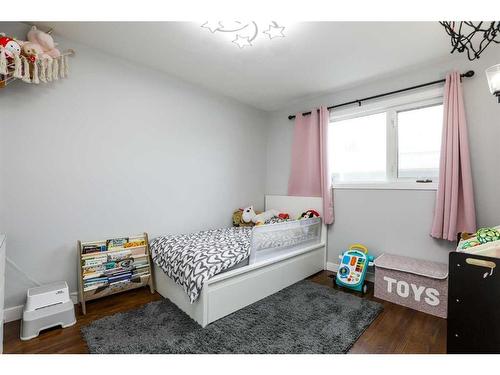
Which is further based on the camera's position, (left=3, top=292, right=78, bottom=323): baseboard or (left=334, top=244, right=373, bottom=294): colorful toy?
(left=334, top=244, right=373, bottom=294): colorful toy

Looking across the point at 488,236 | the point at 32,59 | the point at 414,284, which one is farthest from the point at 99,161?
the point at 414,284

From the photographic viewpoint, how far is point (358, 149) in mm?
3020

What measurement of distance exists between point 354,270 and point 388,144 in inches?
59.1

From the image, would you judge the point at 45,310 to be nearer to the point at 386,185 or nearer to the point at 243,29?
the point at 243,29

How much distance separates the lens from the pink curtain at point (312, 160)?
3094 millimetres

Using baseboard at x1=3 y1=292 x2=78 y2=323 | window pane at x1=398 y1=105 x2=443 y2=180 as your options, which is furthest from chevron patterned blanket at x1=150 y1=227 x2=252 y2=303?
window pane at x1=398 y1=105 x2=443 y2=180

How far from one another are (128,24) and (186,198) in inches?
70.8

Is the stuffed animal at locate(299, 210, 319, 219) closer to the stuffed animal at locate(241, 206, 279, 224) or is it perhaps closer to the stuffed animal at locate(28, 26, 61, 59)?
the stuffed animal at locate(241, 206, 279, 224)

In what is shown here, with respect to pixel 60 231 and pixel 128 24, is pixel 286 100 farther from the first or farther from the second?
pixel 60 231

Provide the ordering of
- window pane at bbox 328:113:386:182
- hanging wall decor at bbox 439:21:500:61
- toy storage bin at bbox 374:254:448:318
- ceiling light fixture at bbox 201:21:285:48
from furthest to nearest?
window pane at bbox 328:113:386:182, toy storage bin at bbox 374:254:448:318, ceiling light fixture at bbox 201:21:285:48, hanging wall decor at bbox 439:21:500:61

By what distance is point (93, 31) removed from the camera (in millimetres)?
1999

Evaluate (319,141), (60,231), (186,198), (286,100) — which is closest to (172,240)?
(186,198)

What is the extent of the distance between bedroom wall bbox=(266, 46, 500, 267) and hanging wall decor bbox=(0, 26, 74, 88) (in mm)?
2813

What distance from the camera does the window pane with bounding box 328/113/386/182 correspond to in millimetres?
2852
